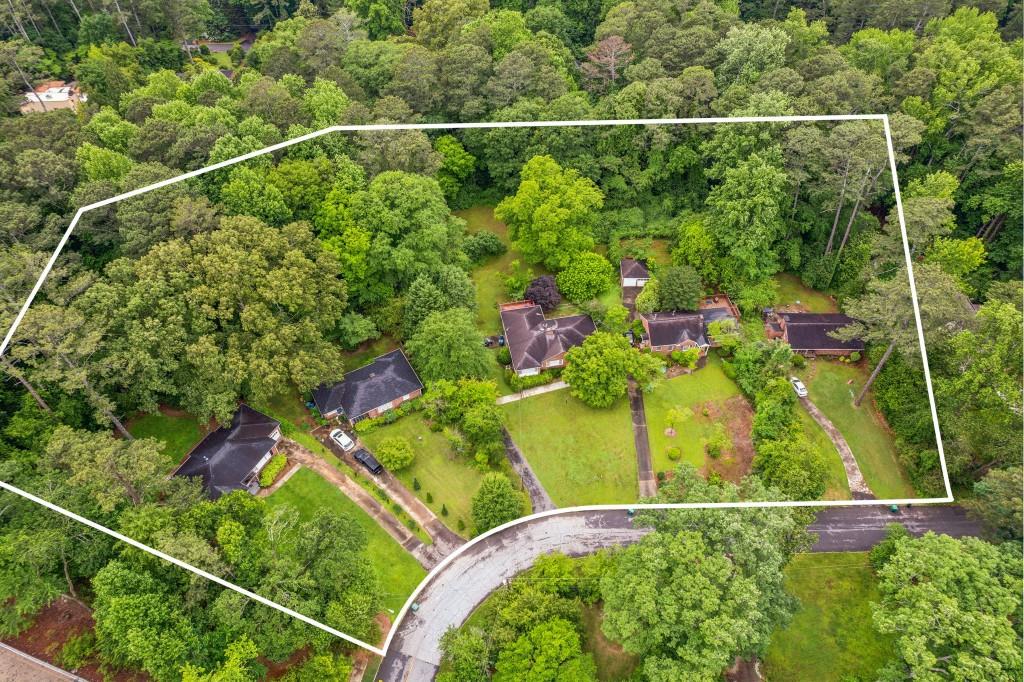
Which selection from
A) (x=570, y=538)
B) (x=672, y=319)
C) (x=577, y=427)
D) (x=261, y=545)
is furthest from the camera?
(x=672, y=319)

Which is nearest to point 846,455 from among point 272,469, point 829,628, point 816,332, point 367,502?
point 816,332

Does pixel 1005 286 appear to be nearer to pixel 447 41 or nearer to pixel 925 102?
pixel 925 102

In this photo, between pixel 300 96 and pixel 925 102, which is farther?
pixel 300 96

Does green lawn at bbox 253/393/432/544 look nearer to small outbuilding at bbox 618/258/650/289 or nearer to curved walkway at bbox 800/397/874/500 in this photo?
small outbuilding at bbox 618/258/650/289

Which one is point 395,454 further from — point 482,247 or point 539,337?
point 482,247

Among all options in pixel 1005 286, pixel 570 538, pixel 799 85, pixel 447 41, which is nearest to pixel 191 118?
pixel 447 41

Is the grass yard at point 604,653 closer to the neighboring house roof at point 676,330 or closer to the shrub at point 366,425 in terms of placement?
the shrub at point 366,425

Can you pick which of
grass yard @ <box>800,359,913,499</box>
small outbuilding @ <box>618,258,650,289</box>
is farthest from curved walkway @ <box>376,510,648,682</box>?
small outbuilding @ <box>618,258,650,289</box>
